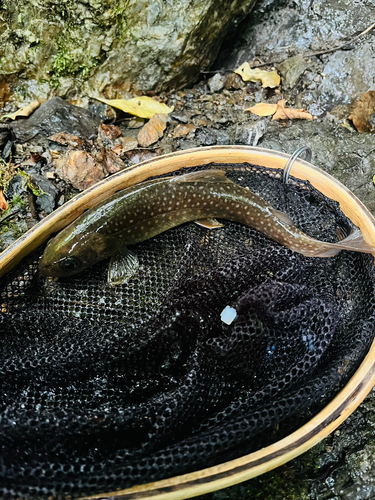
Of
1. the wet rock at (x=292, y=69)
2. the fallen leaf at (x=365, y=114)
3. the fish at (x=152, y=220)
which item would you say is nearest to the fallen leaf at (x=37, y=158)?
the fish at (x=152, y=220)

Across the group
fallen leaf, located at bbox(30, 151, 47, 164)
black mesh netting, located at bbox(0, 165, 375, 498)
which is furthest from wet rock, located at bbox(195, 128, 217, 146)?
fallen leaf, located at bbox(30, 151, 47, 164)

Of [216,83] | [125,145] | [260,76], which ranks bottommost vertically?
[125,145]

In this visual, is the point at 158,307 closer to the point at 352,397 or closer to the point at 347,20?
the point at 352,397

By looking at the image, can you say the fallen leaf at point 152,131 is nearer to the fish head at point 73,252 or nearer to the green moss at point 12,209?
the green moss at point 12,209

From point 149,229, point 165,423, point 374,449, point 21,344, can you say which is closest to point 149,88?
point 149,229

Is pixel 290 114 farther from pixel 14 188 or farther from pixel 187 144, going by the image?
pixel 14 188

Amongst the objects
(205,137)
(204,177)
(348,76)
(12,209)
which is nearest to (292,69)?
(348,76)

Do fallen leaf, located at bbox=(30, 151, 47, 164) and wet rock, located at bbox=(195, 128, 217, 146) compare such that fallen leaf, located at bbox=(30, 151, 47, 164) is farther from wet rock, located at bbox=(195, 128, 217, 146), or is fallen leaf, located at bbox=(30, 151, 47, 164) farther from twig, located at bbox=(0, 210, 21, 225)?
wet rock, located at bbox=(195, 128, 217, 146)

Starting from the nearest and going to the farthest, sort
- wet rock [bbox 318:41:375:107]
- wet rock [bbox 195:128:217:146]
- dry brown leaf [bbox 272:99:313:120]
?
wet rock [bbox 195:128:217:146], dry brown leaf [bbox 272:99:313:120], wet rock [bbox 318:41:375:107]
